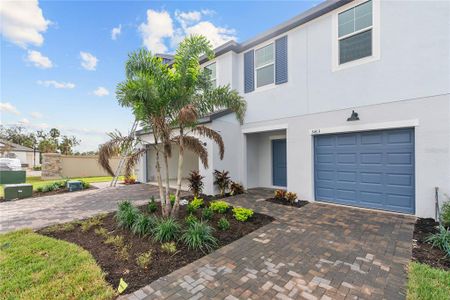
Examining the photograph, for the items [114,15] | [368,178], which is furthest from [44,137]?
[368,178]

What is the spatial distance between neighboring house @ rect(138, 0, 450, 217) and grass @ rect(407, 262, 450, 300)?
3.23 meters

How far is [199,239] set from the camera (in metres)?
4.11

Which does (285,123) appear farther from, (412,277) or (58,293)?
(58,293)

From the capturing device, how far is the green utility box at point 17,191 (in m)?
9.23

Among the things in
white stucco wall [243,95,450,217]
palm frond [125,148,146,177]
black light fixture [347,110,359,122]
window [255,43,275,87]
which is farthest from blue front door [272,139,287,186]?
palm frond [125,148,146,177]

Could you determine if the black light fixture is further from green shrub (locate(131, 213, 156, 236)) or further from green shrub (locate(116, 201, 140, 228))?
green shrub (locate(116, 201, 140, 228))

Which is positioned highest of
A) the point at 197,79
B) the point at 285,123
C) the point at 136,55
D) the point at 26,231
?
the point at 136,55

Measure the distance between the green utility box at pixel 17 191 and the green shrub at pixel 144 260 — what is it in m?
9.74

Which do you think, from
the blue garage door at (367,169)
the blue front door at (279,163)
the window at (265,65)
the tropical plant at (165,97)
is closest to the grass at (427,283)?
the blue garage door at (367,169)

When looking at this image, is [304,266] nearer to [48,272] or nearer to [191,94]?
[48,272]

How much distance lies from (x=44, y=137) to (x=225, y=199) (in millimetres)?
44857

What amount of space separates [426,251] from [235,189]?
6.19m

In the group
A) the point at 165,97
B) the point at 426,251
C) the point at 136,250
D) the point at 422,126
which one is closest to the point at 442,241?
the point at 426,251

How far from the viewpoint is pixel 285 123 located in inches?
329
